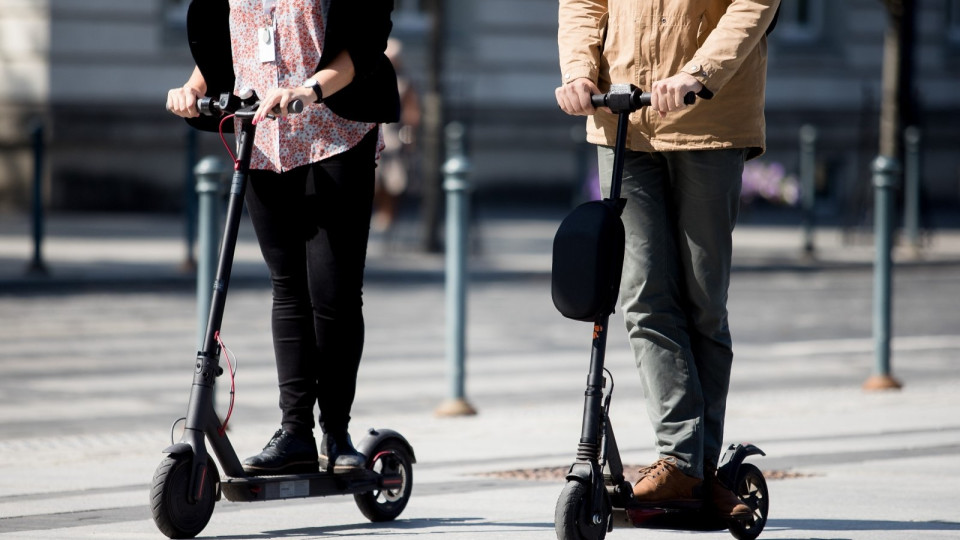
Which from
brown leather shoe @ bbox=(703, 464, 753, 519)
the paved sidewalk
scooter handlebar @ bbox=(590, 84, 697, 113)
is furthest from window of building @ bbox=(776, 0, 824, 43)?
scooter handlebar @ bbox=(590, 84, 697, 113)

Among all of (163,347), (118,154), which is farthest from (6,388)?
(118,154)

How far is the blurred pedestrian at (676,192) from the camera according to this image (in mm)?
4516

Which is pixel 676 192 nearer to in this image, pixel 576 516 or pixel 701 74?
pixel 701 74

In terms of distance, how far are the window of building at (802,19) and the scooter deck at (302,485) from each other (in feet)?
71.6

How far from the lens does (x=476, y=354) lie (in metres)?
10.0

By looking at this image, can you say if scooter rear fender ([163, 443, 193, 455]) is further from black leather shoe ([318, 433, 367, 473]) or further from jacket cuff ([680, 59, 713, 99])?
jacket cuff ([680, 59, 713, 99])

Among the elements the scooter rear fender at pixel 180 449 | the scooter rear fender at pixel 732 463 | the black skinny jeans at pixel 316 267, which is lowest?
the scooter rear fender at pixel 732 463

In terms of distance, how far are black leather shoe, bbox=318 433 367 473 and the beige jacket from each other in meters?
1.12

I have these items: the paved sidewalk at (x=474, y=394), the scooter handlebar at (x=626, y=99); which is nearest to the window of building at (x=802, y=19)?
the paved sidewalk at (x=474, y=394)

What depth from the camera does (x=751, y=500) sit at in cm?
468

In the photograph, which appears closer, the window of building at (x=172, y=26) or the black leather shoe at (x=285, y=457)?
the black leather shoe at (x=285, y=457)

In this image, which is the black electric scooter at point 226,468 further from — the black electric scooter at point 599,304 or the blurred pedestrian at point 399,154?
the blurred pedestrian at point 399,154

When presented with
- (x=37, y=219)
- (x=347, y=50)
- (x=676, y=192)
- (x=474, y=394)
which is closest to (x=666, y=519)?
(x=676, y=192)

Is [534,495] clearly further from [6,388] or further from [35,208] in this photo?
[35,208]
